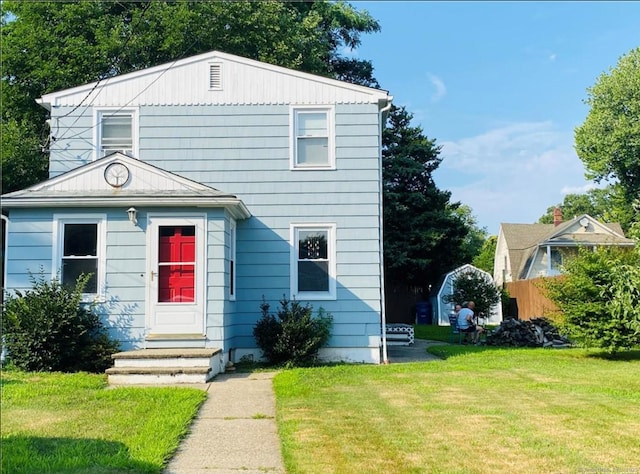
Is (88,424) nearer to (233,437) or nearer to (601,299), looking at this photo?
(233,437)

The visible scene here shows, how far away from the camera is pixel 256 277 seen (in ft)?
41.5

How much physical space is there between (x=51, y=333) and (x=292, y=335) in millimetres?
4105

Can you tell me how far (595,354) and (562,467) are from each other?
1058cm

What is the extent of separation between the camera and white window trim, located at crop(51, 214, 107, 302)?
11141 mm

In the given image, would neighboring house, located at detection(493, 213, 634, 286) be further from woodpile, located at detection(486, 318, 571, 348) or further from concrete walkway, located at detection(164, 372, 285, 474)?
concrete walkway, located at detection(164, 372, 285, 474)

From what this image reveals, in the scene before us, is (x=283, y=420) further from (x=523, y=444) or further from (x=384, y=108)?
(x=384, y=108)

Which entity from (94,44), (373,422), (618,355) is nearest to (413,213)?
(618,355)

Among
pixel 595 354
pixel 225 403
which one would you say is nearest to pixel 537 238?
pixel 595 354

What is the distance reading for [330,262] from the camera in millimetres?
12703

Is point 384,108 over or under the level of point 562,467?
over

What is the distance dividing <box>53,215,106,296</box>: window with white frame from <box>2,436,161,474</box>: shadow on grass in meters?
5.71

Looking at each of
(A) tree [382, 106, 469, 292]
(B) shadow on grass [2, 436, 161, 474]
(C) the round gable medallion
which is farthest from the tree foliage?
(B) shadow on grass [2, 436, 161, 474]

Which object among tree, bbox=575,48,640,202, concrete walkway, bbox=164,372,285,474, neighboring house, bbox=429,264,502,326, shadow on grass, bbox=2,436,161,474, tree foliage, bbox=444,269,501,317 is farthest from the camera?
tree, bbox=575,48,640,202

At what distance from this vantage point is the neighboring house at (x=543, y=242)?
32938 millimetres
